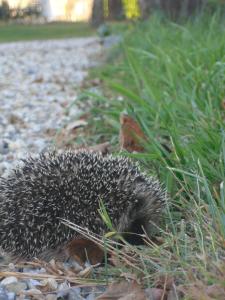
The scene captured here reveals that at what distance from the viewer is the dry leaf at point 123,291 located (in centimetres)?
250

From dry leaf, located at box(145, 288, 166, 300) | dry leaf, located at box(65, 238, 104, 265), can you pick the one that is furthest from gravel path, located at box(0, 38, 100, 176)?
dry leaf, located at box(145, 288, 166, 300)

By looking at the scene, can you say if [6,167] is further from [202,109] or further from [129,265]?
[129,265]

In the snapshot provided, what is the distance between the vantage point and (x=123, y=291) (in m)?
2.55

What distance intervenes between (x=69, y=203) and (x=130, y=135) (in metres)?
1.15

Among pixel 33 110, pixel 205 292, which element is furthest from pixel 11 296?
pixel 33 110

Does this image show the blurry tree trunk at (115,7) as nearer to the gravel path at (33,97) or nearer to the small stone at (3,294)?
the gravel path at (33,97)

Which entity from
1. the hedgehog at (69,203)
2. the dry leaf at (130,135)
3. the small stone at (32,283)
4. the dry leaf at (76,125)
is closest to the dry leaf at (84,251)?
the hedgehog at (69,203)

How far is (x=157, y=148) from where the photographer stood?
11.9 feet

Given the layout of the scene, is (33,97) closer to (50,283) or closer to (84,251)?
(84,251)

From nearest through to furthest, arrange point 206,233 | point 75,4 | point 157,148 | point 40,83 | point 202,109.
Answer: point 206,233, point 157,148, point 202,109, point 40,83, point 75,4

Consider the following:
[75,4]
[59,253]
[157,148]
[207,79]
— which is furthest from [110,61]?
[75,4]

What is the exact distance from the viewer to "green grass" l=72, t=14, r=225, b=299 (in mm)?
2490

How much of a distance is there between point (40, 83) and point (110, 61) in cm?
146

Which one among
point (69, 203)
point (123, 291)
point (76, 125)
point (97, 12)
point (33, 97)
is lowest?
point (97, 12)
